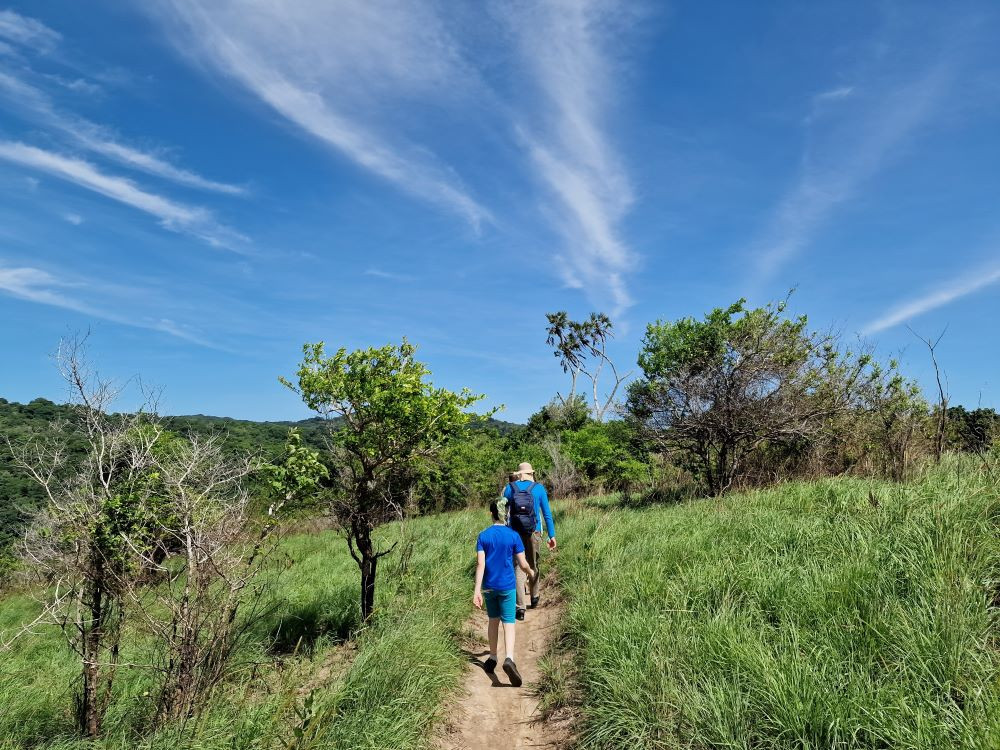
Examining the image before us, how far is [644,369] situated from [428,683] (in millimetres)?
10915

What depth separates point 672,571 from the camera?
19.7 ft

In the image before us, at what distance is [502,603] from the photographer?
555 centimetres

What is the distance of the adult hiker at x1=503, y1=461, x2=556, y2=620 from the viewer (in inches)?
296

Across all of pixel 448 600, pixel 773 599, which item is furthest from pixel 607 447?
pixel 773 599

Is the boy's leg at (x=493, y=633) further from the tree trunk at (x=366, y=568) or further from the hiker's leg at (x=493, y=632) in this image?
the tree trunk at (x=366, y=568)

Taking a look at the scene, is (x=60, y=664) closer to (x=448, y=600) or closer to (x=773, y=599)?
(x=448, y=600)

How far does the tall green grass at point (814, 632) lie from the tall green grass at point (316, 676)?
62.6 inches

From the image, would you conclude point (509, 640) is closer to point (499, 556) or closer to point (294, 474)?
point (499, 556)

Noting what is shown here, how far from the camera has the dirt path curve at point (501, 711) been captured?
431cm

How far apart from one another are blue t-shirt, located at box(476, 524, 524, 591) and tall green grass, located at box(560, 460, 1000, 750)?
969 millimetres

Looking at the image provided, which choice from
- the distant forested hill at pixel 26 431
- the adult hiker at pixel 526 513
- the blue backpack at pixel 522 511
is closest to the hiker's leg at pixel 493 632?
the adult hiker at pixel 526 513

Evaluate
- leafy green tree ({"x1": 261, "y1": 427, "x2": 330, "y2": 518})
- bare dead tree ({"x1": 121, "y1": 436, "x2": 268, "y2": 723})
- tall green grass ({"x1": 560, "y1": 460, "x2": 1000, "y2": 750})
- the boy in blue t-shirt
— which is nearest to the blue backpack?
tall green grass ({"x1": 560, "y1": 460, "x2": 1000, "y2": 750})

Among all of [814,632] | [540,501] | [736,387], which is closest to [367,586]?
[540,501]

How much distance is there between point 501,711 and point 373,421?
3.62 metres
